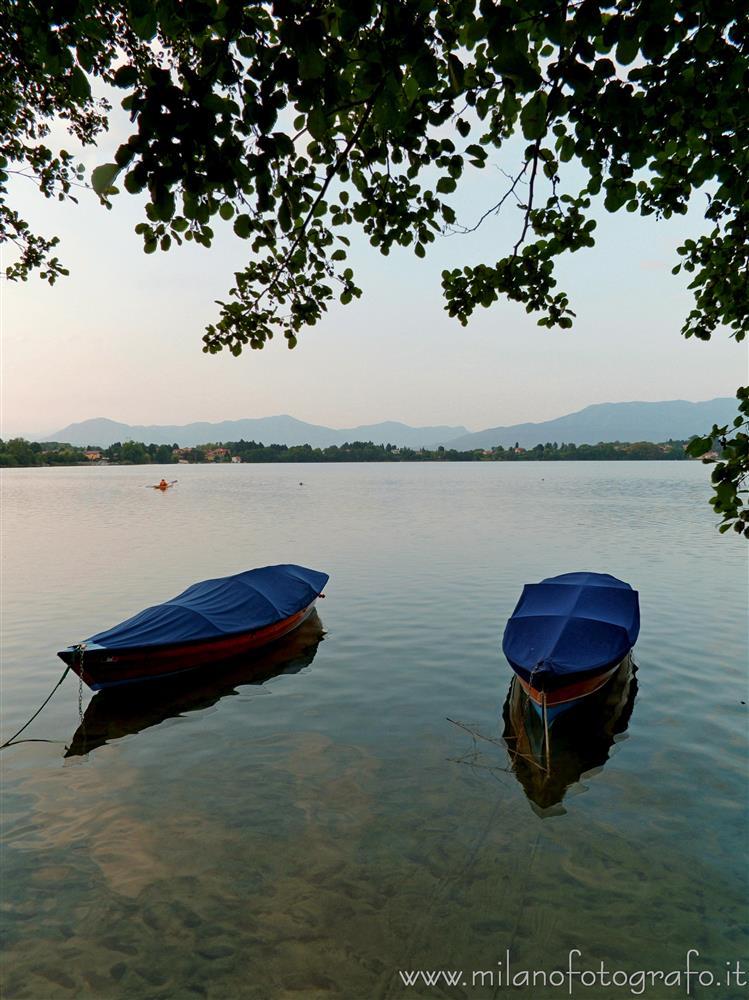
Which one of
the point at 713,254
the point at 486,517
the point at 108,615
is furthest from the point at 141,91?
the point at 486,517

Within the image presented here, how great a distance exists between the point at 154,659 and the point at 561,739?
38.2 ft

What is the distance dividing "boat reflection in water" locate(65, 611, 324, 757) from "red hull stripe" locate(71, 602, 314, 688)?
17.4 inches

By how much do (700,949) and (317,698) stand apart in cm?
1074

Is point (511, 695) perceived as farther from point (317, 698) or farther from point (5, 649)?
point (5, 649)

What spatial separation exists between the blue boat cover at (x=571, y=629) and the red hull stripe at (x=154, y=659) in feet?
29.4

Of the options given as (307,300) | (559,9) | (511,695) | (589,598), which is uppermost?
(559,9)

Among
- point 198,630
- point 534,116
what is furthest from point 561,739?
point 534,116

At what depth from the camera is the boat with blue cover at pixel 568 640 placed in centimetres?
1296

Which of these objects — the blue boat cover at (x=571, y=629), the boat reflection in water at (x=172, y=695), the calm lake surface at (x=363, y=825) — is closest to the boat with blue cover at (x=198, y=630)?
the boat reflection in water at (x=172, y=695)

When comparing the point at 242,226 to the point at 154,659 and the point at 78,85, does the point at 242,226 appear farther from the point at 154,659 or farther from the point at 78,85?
the point at 154,659

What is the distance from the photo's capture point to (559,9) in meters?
3.71

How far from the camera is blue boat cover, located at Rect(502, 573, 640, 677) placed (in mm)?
13414

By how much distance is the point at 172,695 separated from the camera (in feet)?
53.7

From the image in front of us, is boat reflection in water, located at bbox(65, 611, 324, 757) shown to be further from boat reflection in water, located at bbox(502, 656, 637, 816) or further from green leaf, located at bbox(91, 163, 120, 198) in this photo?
green leaf, located at bbox(91, 163, 120, 198)
